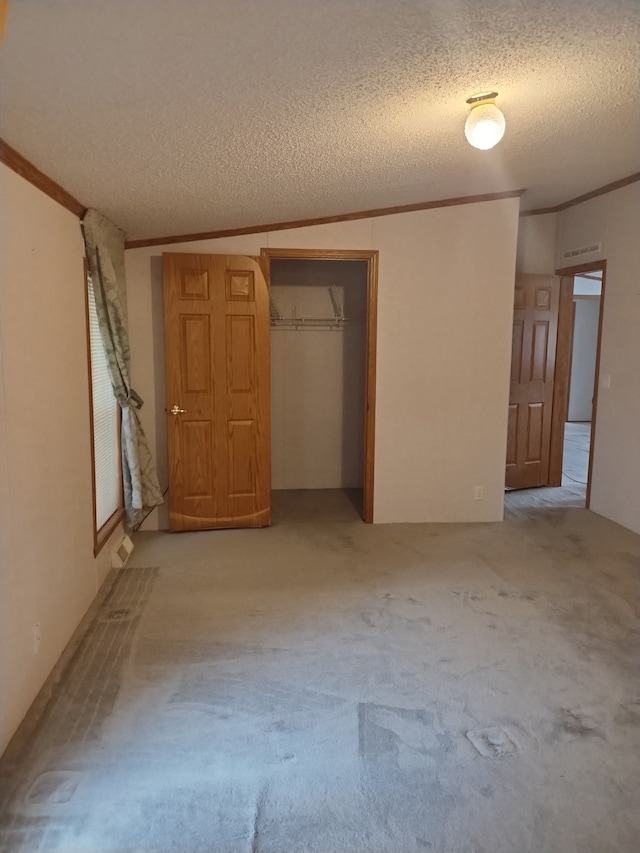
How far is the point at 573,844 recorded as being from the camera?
1581 mm

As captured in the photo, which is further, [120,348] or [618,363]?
[618,363]

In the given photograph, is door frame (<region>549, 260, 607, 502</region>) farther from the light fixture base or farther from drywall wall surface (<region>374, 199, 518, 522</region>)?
the light fixture base

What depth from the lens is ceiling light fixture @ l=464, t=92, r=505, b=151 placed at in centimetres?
224

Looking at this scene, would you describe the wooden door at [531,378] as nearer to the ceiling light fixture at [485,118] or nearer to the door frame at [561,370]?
the door frame at [561,370]

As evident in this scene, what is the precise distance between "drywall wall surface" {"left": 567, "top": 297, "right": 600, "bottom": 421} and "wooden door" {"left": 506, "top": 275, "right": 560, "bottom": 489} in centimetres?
477

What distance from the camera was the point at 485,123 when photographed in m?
2.24

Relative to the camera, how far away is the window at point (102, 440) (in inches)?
128

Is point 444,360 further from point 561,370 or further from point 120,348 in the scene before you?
point 120,348

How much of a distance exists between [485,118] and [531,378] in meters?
3.40

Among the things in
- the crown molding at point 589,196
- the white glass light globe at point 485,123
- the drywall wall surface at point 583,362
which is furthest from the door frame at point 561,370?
the drywall wall surface at point 583,362

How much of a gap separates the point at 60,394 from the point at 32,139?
109cm

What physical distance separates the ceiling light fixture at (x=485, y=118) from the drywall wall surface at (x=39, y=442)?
182cm

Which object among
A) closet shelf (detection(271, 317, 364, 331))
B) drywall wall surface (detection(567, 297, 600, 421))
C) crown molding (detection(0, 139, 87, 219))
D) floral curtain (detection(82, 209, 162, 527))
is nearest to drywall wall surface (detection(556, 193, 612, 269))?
closet shelf (detection(271, 317, 364, 331))

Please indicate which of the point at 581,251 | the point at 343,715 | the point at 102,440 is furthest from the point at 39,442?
the point at 581,251
